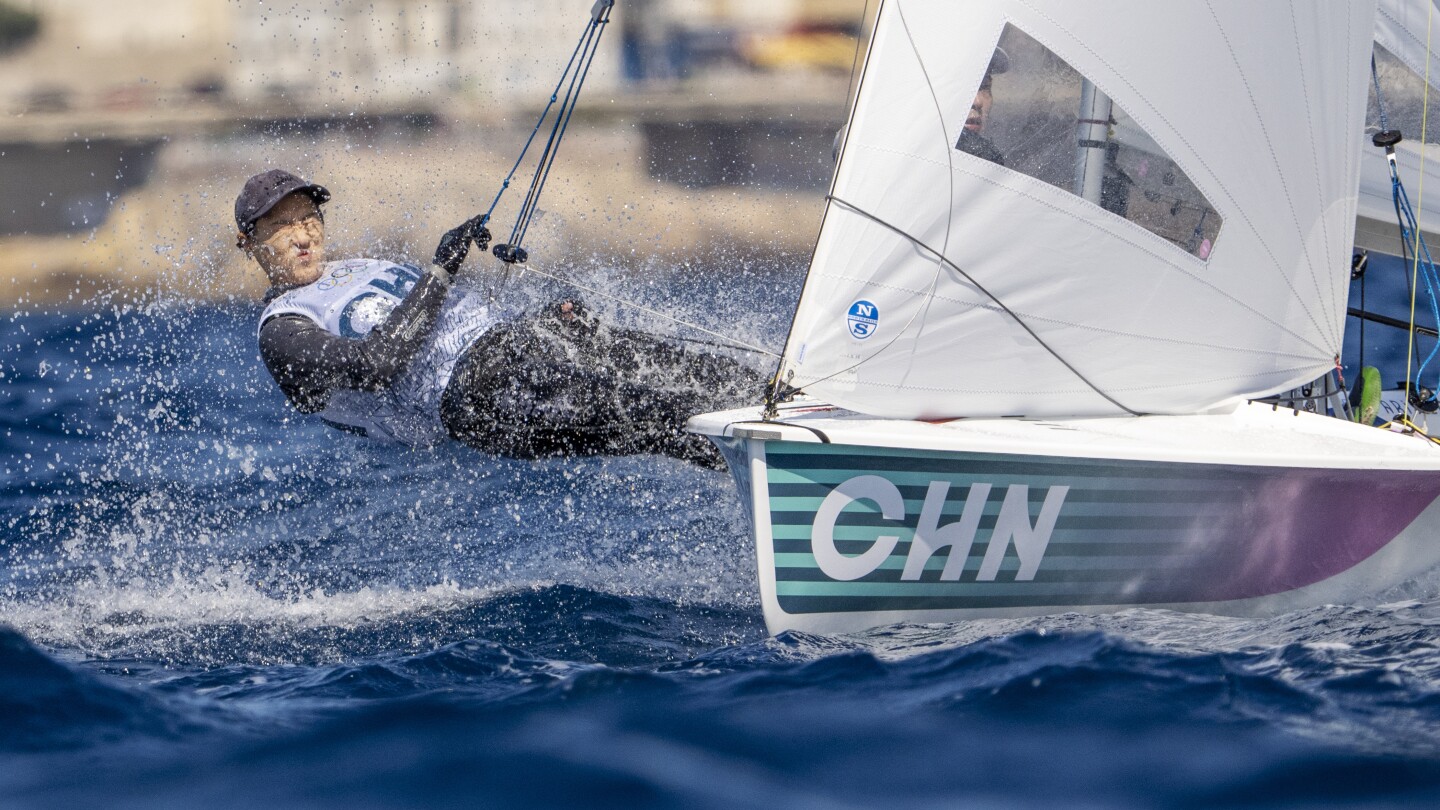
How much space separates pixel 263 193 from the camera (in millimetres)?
3439

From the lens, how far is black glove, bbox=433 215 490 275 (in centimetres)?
327

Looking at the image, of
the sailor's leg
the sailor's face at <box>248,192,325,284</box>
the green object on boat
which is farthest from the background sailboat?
the sailor's face at <box>248,192,325,284</box>

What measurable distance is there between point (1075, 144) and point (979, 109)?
25 cm

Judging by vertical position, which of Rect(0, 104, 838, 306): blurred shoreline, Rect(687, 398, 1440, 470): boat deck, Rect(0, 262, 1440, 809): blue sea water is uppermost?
Rect(0, 104, 838, 306): blurred shoreline

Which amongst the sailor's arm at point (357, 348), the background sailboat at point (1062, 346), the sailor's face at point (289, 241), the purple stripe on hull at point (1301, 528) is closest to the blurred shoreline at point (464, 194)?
the sailor's face at point (289, 241)

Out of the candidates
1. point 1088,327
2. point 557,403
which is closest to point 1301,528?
point 1088,327

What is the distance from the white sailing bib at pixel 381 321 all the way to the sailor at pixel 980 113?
4.27 feet

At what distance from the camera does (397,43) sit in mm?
14914

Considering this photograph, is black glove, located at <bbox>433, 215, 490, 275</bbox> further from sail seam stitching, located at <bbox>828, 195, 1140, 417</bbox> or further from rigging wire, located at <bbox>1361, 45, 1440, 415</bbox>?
rigging wire, located at <bbox>1361, 45, 1440, 415</bbox>

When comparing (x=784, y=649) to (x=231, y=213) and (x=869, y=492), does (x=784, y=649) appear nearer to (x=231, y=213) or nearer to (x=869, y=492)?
(x=869, y=492)

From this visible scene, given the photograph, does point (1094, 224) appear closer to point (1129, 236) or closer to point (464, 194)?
point (1129, 236)

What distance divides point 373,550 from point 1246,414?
85.5 inches

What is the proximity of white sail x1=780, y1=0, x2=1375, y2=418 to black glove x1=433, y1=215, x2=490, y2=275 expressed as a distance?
94 cm

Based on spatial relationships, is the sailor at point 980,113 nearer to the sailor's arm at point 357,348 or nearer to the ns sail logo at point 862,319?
the ns sail logo at point 862,319
